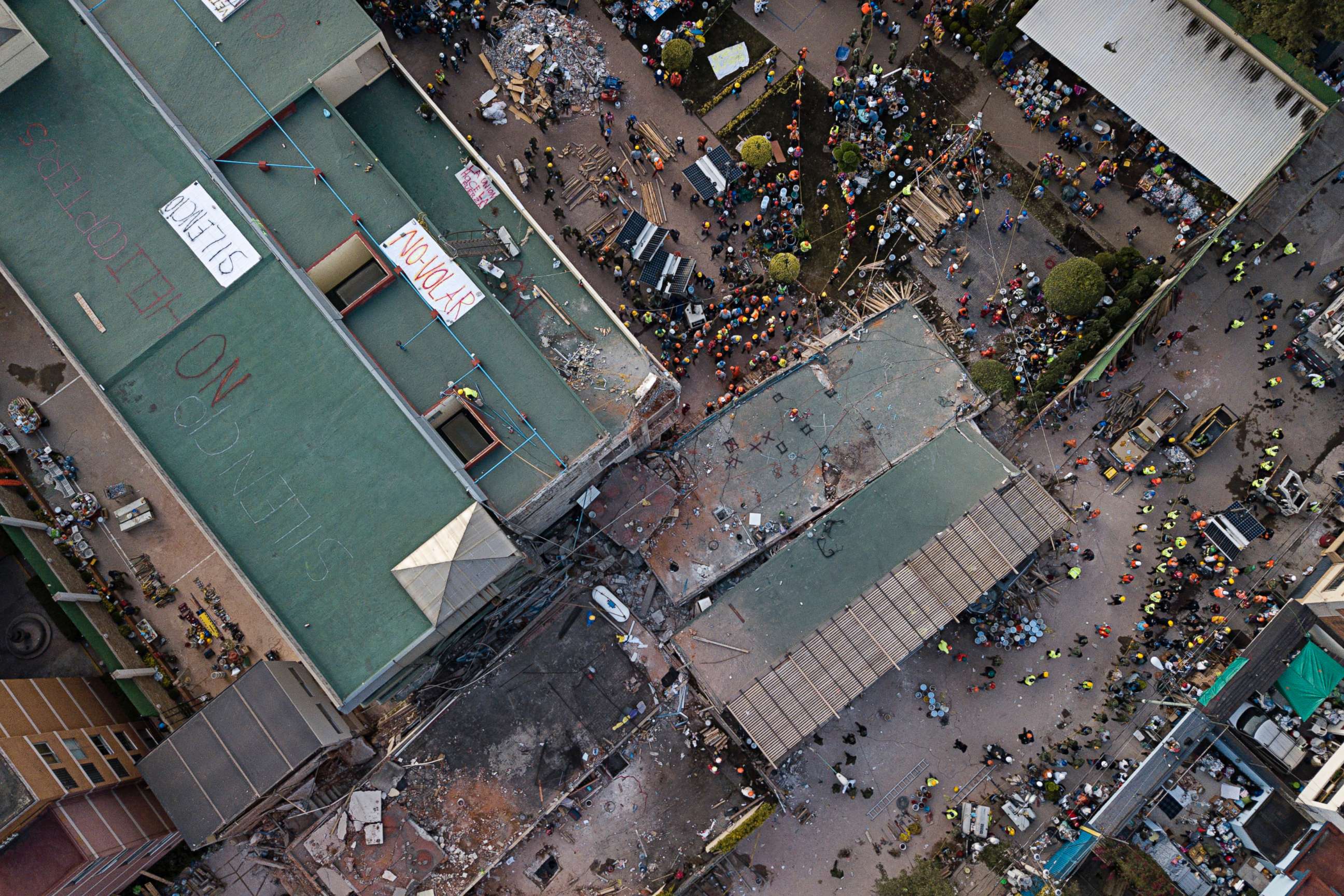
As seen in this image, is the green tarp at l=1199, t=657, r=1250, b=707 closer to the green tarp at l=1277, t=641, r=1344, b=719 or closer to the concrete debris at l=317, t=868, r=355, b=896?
the green tarp at l=1277, t=641, r=1344, b=719

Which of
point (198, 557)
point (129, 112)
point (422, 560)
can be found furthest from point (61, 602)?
point (129, 112)

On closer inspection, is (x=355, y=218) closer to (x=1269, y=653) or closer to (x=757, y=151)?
(x=757, y=151)

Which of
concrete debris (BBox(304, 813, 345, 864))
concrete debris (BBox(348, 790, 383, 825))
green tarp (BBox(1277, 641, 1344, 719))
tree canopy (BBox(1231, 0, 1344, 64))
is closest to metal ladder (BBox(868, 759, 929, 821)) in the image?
green tarp (BBox(1277, 641, 1344, 719))

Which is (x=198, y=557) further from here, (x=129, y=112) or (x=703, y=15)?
(x=703, y=15)

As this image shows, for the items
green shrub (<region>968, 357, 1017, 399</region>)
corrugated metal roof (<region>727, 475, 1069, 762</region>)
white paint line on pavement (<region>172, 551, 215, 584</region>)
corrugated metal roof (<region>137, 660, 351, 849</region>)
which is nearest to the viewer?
corrugated metal roof (<region>137, 660, 351, 849</region>)

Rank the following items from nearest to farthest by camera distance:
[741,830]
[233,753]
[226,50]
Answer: [233,753] < [226,50] < [741,830]

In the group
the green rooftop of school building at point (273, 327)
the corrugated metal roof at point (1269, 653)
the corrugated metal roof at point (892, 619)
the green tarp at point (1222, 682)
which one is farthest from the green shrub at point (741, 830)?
the corrugated metal roof at point (1269, 653)

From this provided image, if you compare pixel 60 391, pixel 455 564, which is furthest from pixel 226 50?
pixel 455 564

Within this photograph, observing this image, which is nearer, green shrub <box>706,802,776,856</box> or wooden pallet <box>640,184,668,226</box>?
green shrub <box>706,802,776,856</box>
